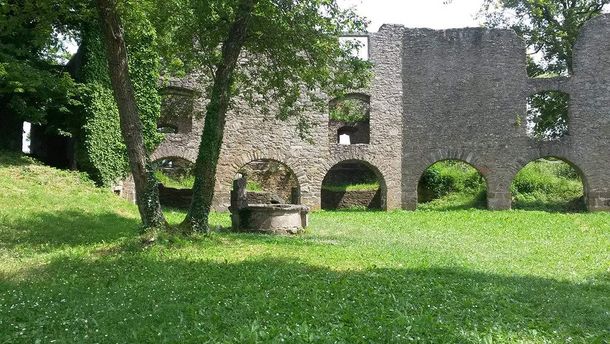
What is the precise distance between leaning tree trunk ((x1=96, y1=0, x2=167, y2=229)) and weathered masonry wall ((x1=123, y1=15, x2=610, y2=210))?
466 inches

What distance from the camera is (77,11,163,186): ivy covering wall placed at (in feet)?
52.4

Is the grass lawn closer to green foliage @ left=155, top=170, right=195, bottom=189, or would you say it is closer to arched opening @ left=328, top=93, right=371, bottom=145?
green foliage @ left=155, top=170, right=195, bottom=189

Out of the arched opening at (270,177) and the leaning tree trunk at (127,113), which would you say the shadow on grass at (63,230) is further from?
the arched opening at (270,177)

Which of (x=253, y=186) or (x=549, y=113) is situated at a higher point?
(x=549, y=113)

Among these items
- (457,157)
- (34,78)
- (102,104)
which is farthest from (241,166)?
(457,157)

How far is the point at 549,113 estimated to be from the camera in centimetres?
2744

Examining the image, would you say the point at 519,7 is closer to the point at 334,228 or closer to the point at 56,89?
the point at 334,228

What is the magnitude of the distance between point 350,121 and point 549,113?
10.0 meters

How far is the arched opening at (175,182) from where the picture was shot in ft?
71.7

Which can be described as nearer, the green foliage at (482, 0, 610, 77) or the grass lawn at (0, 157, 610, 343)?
the grass lawn at (0, 157, 610, 343)

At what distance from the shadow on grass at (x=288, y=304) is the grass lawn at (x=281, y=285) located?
0.07ft

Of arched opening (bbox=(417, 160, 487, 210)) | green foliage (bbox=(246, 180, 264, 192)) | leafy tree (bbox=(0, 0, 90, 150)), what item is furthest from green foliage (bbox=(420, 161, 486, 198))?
leafy tree (bbox=(0, 0, 90, 150))

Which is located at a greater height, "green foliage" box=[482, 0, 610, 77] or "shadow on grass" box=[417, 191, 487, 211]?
"green foliage" box=[482, 0, 610, 77]

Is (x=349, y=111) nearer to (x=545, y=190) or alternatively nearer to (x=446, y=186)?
(x=446, y=186)
